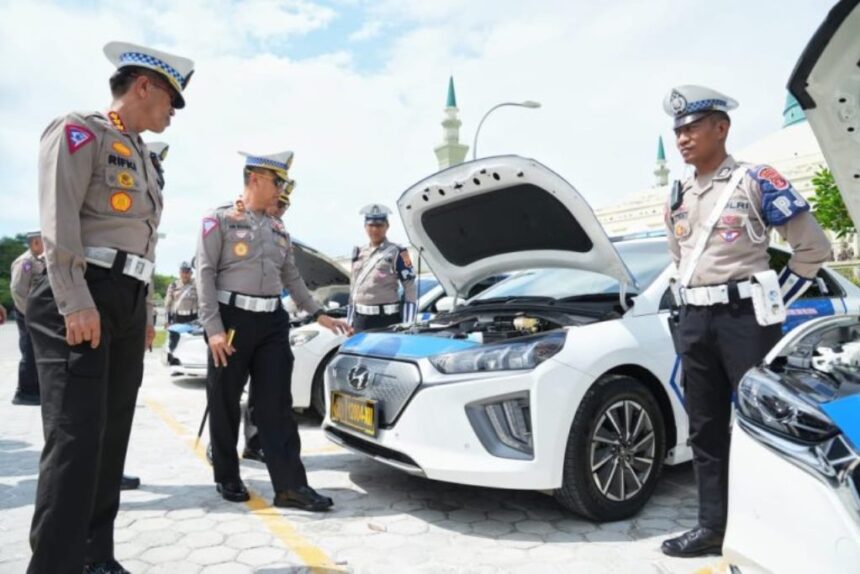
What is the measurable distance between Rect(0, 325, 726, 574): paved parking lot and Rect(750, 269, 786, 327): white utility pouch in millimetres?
962

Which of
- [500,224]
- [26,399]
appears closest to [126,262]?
[500,224]

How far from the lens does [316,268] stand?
667 cm

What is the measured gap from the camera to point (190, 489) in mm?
3771

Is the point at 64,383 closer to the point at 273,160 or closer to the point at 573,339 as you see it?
the point at 273,160

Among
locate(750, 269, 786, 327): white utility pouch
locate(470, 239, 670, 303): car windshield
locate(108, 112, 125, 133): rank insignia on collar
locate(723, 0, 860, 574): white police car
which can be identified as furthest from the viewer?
locate(470, 239, 670, 303): car windshield

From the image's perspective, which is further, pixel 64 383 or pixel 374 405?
pixel 374 405

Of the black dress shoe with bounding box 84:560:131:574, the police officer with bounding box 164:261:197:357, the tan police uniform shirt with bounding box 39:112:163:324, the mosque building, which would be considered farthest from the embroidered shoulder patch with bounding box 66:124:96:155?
the mosque building

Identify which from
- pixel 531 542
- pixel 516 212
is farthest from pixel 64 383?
pixel 516 212

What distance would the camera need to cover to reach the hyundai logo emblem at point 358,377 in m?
3.47

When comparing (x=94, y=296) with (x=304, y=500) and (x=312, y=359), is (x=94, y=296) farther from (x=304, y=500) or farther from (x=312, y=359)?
(x=312, y=359)

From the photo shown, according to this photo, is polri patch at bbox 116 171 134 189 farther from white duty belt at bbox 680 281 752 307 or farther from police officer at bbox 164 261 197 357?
police officer at bbox 164 261 197 357

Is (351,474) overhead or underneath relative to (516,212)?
underneath

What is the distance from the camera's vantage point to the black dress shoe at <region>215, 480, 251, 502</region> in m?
3.53

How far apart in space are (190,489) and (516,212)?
8.16ft
